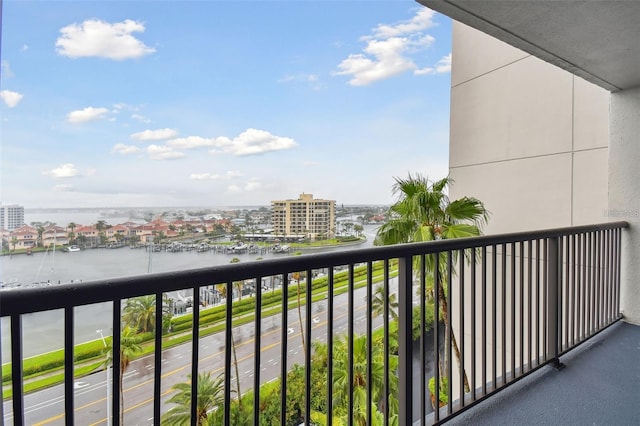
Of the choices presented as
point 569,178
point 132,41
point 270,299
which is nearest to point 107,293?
point 270,299

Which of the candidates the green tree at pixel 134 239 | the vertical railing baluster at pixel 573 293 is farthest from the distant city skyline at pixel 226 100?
the vertical railing baluster at pixel 573 293

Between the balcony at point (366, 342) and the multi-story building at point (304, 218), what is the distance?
3505 mm

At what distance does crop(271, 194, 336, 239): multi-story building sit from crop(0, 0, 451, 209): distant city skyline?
1.76 metres

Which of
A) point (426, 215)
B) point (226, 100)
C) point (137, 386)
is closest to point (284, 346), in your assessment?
point (137, 386)

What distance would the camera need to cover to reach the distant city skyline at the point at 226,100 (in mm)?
9312

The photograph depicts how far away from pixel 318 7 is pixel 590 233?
1322cm

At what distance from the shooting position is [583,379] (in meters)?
2.22

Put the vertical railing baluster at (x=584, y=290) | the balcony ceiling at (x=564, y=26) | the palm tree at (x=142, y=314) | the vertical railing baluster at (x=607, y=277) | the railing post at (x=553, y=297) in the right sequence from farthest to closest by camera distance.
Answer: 1. the vertical railing baluster at (x=607, y=277)
2. the vertical railing baluster at (x=584, y=290)
3. the railing post at (x=553, y=297)
4. the balcony ceiling at (x=564, y=26)
5. the palm tree at (x=142, y=314)

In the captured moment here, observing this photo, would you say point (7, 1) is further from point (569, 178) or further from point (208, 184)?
point (208, 184)

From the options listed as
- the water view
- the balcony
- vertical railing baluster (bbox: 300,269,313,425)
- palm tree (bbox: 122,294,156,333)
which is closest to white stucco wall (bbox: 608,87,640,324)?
the balcony

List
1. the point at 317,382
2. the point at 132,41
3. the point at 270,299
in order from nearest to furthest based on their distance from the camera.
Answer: the point at 270,299 → the point at 317,382 → the point at 132,41

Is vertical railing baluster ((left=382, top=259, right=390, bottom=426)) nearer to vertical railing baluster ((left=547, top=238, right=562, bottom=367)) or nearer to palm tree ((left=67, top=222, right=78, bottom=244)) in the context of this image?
vertical railing baluster ((left=547, top=238, right=562, bottom=367))

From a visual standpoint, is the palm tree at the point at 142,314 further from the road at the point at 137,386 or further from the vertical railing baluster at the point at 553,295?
the vertical railing baluster at the point at 553,295

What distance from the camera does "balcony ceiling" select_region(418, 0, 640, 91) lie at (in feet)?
5.47
